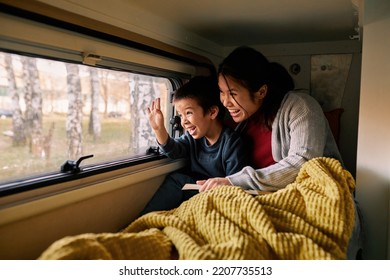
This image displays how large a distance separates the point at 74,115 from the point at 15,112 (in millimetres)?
239

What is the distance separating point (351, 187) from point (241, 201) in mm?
474

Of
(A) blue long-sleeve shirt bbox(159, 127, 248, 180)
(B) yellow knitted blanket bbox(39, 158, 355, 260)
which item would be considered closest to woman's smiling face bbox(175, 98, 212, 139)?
(A) blue long-sleeve shirt bbox(159, 127, 248, 180)

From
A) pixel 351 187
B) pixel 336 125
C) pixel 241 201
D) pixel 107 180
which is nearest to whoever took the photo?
pixel 241 201

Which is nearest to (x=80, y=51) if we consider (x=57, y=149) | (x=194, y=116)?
(x=57, y=149)

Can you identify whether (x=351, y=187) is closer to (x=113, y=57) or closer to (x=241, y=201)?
(x=241, y=201)

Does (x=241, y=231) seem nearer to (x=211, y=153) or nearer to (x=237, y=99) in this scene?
(x=237, y=99)

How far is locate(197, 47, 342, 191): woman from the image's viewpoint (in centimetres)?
133

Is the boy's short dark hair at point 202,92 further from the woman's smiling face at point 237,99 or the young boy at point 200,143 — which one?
the woman's smiling face at point 237,99

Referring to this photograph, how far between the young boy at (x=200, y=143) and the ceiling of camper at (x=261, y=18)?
294 mm

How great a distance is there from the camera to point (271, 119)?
156cm

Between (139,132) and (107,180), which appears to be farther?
(139,132)

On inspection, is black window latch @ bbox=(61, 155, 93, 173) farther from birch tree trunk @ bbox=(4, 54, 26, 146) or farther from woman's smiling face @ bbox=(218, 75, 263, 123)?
woman's smiling face @ bbox=(218, 75, 263, 123)

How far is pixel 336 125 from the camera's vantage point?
2.13 meters
